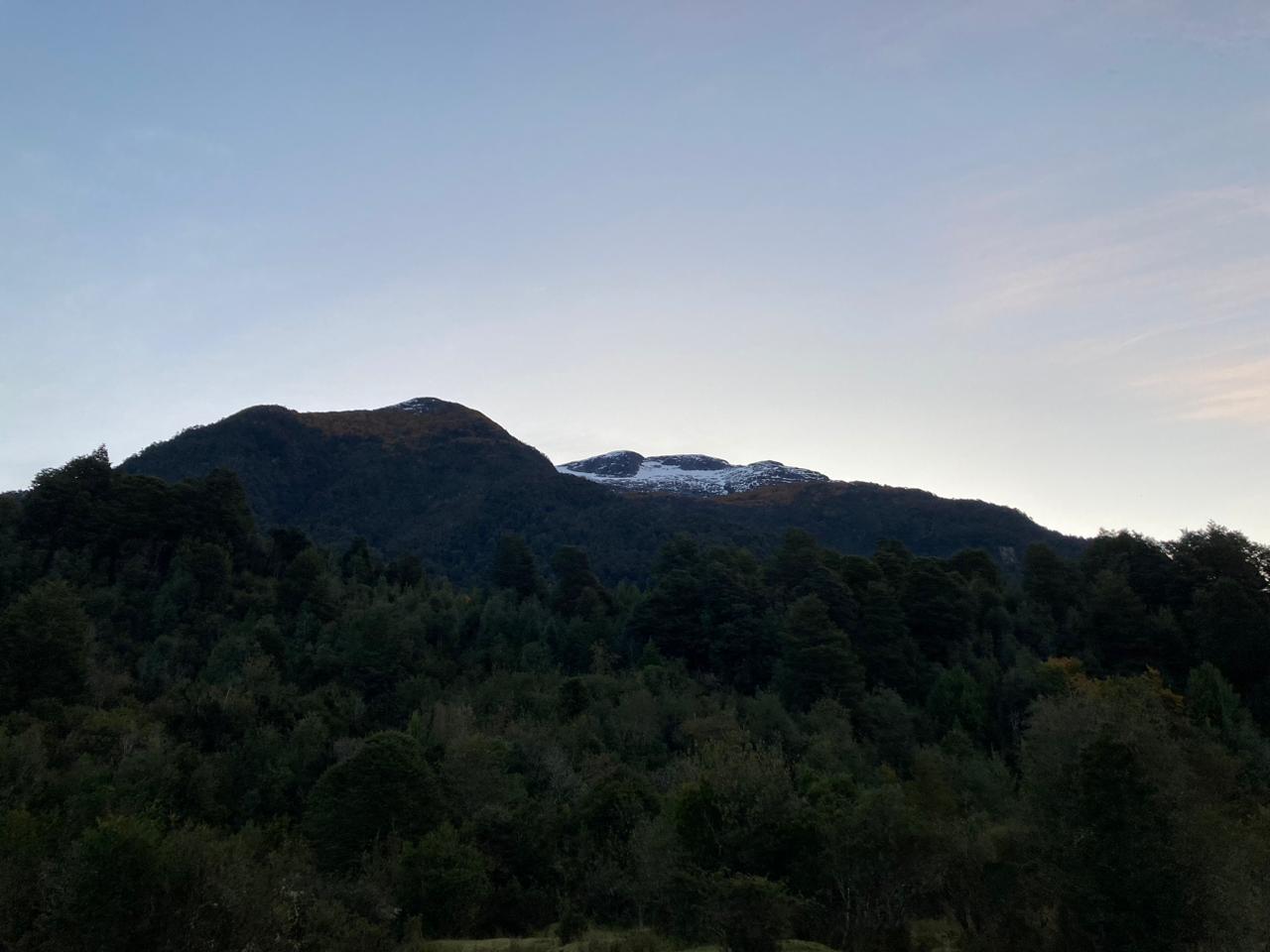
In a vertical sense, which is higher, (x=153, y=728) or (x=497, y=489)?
(x=497, y=489)

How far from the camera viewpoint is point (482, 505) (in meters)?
120

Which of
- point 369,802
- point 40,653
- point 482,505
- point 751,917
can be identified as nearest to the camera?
point 751,917

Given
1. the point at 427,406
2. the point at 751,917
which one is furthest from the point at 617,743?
the point at 427,406

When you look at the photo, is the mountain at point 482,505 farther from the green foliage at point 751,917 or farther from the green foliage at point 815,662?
the green foliage at point 751,917

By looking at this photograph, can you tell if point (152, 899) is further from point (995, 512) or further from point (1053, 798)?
point (995, 512)

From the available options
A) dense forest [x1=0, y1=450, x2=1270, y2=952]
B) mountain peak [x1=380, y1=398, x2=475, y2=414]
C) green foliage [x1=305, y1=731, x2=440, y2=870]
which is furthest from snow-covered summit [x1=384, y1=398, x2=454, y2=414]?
green foliage [x1=305, y1=731, x2=440, y2=870]

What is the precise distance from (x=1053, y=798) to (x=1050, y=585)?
49.0 metres

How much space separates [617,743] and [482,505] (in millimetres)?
77288

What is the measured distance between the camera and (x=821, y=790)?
25125mm

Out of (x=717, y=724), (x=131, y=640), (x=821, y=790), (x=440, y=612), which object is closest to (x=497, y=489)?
(x=440, y=612)

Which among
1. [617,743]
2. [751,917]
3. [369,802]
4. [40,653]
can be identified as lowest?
[617,743]

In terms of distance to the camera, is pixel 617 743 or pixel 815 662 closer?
pixel 617 743

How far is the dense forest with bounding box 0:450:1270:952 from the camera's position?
1930 centimetres

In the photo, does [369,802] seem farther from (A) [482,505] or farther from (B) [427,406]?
(B) [427,406]
